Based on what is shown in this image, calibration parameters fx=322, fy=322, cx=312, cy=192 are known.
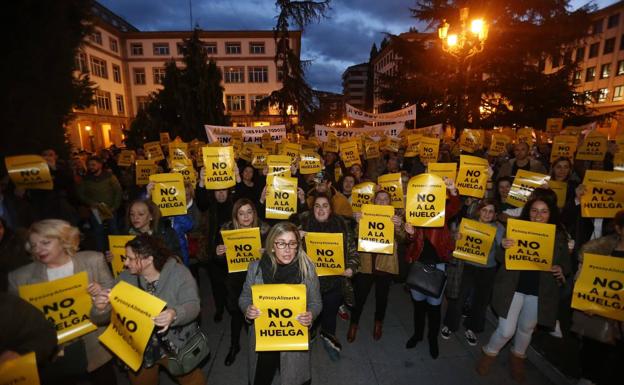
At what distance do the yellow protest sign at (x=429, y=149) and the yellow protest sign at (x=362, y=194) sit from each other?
335 centimetres

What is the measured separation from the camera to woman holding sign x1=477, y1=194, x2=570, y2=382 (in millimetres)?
3496

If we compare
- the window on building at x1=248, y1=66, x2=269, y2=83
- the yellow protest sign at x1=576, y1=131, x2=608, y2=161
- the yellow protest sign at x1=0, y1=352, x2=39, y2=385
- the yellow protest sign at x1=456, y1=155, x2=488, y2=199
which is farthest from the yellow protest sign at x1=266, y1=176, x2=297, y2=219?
the window on building at x1=248, y1=66, x2=269, y2=83

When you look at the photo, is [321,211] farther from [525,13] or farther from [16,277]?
[525,13]

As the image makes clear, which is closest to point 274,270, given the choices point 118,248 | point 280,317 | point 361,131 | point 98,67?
point 280,317

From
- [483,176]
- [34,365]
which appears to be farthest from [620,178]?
[34,365]

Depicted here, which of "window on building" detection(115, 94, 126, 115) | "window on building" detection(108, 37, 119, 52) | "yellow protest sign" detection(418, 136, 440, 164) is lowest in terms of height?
"yellow protest sign" detection(418, 136, 440, 164)

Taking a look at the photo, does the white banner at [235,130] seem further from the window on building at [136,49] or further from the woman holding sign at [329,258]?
the window on building at [136,49]

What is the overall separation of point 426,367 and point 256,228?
2.73m

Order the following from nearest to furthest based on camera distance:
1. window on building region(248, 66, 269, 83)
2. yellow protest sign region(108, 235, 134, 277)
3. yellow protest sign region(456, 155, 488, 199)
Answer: yellow protest sign region(108, 235, 134, 277) → yellow protest sign region(456, 155, 488, 199) → window on building region(248, 66, 269, 83)

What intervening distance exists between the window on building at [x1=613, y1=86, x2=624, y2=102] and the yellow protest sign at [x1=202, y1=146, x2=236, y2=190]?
5477 centimetres

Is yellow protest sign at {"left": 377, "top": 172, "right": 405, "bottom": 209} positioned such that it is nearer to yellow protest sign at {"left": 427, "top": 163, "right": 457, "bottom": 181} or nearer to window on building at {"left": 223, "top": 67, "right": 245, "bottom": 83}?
yellow protest sign at {"left": 427, "top": 163, "right": 457, "bottom": 181}

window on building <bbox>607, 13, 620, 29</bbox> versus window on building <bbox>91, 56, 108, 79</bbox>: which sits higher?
window on building <bbox>607, 13, 620, 29</bbox>

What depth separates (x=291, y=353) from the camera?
115 inches

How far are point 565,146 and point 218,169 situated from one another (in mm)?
7802
